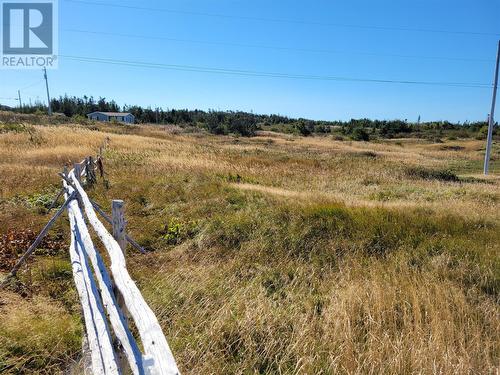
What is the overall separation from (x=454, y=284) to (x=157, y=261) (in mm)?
4975

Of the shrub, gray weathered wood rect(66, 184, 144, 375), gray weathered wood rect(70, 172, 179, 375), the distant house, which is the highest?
the distant house

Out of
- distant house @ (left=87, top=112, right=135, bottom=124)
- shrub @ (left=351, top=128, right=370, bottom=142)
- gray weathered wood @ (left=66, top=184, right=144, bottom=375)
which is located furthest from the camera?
distant house @ (left=87, top=112, right=135, bottom=124)

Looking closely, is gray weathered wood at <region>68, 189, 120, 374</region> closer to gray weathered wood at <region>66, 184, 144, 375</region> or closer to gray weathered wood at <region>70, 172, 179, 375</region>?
gray weathered wood at <region>66, 184, 144, 375</region>

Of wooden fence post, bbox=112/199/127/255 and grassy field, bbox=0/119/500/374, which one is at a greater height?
wooden fence post, bbox=112/199/127/255

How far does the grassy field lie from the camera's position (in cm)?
381

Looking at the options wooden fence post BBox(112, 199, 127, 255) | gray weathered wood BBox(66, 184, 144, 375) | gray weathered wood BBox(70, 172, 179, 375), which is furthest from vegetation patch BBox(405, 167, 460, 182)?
gray weathered wood BBox(70, 172, 179, 375)

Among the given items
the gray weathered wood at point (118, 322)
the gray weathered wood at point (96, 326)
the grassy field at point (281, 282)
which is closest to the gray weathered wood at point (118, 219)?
the gray weathered wood at point (118, 322)

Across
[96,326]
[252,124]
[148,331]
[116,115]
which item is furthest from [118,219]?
[116,115]

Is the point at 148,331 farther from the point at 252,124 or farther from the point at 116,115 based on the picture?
the point at 116,115

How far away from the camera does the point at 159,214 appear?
33.1ft

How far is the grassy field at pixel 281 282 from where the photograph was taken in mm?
3812

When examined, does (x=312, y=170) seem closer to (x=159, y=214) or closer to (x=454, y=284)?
(x=159, y=214)

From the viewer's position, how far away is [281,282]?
236 inches

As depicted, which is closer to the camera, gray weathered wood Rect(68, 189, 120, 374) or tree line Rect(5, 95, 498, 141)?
gray weathered wood Rect(68, 189, 120, 374)
